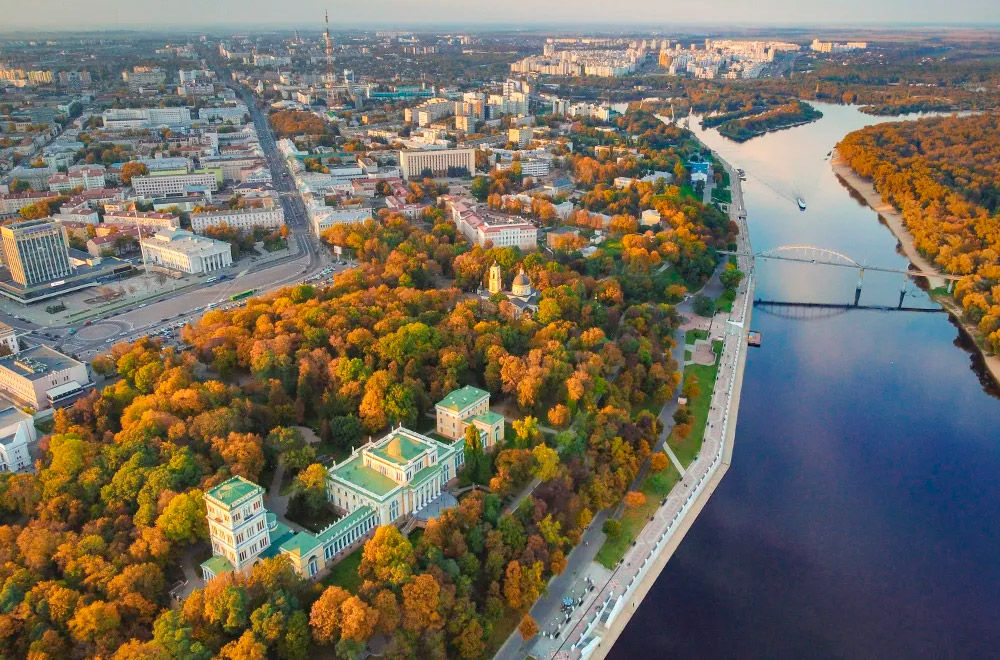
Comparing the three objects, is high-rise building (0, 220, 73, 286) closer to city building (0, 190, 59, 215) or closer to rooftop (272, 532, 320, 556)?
city building (0, 190, 59, 215)

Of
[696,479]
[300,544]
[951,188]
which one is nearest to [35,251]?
[300,544]

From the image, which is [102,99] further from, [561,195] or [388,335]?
[388,335]

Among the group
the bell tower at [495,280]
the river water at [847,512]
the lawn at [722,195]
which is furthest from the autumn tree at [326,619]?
the lawn at [722,195]

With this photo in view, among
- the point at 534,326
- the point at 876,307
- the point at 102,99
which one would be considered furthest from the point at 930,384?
the point at 102,99

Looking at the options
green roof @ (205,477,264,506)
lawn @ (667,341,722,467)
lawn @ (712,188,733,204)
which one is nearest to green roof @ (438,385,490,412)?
lawn @ (667,341,722,467)

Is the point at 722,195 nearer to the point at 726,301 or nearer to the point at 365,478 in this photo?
the point at 726,301

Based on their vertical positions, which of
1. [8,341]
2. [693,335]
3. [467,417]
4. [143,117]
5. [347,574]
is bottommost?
[693,335]
